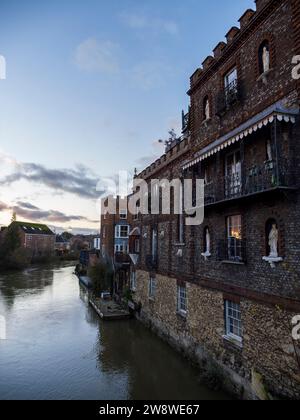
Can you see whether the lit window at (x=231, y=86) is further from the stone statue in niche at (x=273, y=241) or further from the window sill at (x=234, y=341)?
the window sill at (x=234, y=341)

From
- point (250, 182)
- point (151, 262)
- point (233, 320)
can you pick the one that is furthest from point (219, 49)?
point (151, 262)

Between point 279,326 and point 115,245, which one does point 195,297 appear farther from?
point 115,245

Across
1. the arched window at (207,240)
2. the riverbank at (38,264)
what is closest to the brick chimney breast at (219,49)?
the arched window at (207,240)

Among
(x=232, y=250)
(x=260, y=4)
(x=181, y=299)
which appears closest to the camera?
(x=260, y=4)

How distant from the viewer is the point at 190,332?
13.7 m

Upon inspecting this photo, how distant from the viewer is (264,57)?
1032 centimetres

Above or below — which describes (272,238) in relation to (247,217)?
below

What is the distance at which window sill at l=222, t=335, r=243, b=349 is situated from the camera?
10.2 metres

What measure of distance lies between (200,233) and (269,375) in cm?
631

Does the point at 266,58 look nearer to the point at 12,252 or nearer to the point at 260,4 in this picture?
the point at 260,4

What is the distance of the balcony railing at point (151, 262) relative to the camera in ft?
61.7

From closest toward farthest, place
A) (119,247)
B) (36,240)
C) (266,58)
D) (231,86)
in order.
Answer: (266,58) → (231,86) → (119,247) → (36,240)

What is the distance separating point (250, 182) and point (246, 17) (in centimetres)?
643

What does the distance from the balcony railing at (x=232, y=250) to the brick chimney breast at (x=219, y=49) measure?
26.4ft
